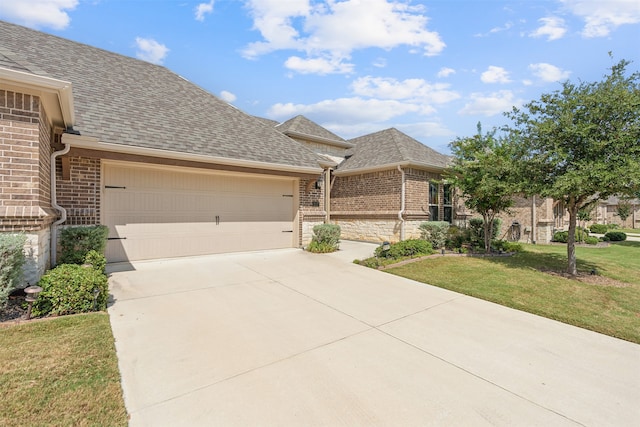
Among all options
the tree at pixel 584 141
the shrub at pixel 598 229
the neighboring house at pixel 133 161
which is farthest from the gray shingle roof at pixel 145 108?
the shrub at pixel 598 229

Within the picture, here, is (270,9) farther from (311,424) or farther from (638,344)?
(638,344)

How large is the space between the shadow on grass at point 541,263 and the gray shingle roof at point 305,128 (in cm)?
1003

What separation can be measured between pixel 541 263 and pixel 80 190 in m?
13.0

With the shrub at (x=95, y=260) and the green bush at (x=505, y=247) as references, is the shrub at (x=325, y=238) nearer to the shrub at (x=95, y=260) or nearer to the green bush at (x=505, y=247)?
the shrub at (x=95, y=260)

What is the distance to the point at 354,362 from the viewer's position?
3.17 metres

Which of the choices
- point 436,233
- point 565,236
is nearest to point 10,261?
point 436,233

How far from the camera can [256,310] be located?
464cm

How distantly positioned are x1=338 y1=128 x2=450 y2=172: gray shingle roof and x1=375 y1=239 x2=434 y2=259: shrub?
3957 mm

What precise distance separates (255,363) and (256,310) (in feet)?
5.21

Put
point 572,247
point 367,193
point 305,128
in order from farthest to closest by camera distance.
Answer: point 305,128
point 367,193
point 572,247

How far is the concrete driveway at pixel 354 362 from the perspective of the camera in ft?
7.93

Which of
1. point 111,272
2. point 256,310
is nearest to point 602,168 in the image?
point 256,310

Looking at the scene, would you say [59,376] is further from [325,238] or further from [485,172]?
[485,172]

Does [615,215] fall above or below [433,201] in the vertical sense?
below
